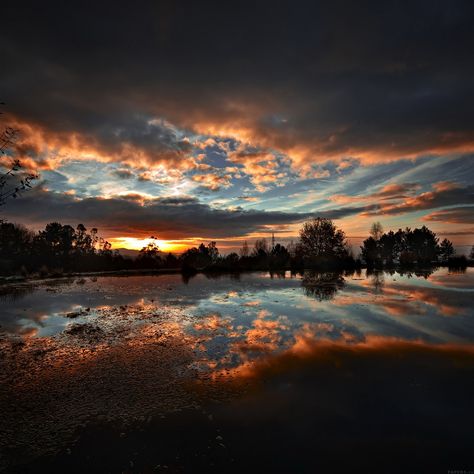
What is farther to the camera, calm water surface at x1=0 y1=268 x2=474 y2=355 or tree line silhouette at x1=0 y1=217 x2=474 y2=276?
tree line silhouette at x1=0 y1=217 x2=474 y2=276

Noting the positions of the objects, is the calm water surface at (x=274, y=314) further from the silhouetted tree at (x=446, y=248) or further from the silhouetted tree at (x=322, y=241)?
the silhouetted tree at (x=446, y=248)

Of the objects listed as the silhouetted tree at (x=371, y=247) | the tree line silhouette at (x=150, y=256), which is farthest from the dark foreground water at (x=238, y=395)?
the silhouetted tree at (x=371, y=247)

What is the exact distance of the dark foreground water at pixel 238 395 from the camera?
4.77 metres

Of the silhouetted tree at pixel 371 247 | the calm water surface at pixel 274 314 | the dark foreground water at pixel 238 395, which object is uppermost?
the silhouetted tree at pixel 371 247

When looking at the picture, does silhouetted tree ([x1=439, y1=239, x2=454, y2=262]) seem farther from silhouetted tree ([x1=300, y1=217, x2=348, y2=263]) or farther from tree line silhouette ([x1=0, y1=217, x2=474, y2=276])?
silhouetted tree ([x1=300, y1=217, x2=348, y2=263])

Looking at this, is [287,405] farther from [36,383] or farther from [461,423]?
[36,383]

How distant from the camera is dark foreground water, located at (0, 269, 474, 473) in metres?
4.77

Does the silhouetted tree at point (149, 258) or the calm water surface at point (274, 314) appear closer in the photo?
the calm water surface at point (274, 314)

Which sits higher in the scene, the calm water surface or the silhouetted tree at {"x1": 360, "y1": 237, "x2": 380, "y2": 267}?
the silhouetted tree at {"x1": 360, "y1": 237, "x2": 380, "y2": 267}

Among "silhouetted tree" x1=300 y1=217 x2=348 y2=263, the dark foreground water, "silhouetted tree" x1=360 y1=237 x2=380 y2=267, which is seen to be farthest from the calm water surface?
"silhouetted tree" x1=360 y1=237 x2=380 y2=267

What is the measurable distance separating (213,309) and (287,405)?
11112mm

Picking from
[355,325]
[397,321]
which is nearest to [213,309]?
[355,325]

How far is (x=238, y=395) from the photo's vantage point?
683 centimetres

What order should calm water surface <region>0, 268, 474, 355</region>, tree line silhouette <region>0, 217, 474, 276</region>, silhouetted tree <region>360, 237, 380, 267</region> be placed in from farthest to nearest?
silhouetted tree <region>360, 237, 380, 267</region> → tree line silhouette <region>0, 217, 474, 276</region> → calm water surface <region>0, 268, 474, 355</region>
